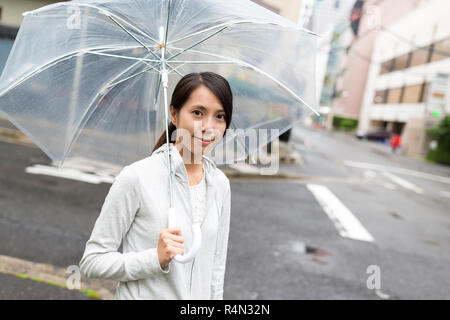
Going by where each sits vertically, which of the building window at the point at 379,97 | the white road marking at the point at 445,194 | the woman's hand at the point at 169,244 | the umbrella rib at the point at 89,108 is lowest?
the white road marking at the point at 445,194

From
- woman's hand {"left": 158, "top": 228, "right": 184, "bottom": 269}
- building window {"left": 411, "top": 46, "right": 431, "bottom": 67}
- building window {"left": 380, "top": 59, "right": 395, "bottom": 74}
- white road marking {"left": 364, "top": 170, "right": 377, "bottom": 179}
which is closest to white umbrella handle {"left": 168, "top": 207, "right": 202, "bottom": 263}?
woman's hand {"left": 158, "top": 228, "right": 184, "bottom": 269}

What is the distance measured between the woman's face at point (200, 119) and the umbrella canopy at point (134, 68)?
0.89 feet

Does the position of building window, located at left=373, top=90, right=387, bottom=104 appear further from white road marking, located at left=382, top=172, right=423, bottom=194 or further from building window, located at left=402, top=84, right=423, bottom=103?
white road marking, located at left=382, top=172, right=423, bottom=194

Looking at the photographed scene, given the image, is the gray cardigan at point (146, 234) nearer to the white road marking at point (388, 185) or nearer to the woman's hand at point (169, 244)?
the woman's hand at point (169, 244)

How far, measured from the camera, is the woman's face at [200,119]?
60.5 inches

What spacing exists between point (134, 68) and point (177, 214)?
2.80 feet

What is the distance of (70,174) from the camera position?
25.8 feet

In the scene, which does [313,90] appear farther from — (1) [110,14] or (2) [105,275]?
(2) [105,275]

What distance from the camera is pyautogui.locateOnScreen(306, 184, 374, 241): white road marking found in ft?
21.5

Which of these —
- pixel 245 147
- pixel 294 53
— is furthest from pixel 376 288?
pixel 294 53

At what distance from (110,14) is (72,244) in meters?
3.60

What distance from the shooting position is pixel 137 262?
142 cm

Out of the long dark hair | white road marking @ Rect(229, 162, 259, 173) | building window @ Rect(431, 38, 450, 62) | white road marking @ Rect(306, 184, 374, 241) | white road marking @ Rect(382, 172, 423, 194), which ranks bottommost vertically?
white road marking @ Rect(382, 172, 423, 194)

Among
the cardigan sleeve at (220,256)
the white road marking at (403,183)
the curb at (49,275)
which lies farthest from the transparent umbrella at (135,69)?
the white road marking at (403,183)
